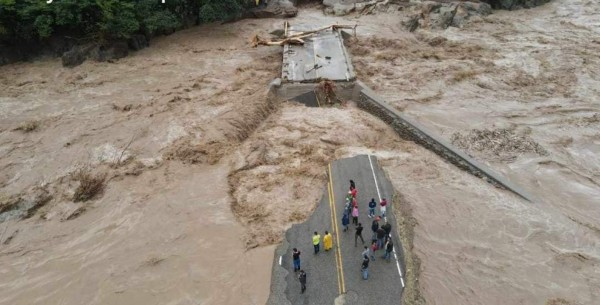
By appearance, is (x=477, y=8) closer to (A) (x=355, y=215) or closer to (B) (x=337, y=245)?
(A) (x=355, y=215)

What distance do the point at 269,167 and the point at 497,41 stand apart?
1975 cm

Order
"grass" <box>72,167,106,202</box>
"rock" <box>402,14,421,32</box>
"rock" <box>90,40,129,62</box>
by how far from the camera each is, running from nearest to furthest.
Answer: "grass" <box>72,167,106,202</box>
"rock" <box>90,40,129,62</box>
"rock" <box>402,14,421,32</box>

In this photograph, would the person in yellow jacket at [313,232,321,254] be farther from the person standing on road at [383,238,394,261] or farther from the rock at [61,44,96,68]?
the rock at [61,44,96,68]

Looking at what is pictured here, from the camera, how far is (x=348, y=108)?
20.6 meters

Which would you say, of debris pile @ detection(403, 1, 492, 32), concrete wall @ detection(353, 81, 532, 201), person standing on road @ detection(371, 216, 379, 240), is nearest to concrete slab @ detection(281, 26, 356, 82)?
concrete wall @ detection(353, 81, 532, 201)

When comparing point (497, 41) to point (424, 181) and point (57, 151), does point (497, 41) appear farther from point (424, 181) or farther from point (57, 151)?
point (57, 151)

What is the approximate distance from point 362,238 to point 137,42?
20.0 metres

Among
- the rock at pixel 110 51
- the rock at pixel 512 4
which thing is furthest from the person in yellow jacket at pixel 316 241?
the rock at pixel 512 4

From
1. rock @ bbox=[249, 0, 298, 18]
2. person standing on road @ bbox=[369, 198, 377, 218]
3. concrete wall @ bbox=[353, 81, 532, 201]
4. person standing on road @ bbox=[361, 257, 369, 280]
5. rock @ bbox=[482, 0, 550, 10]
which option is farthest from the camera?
rock @ bbox=[482, 0, 550, 10]

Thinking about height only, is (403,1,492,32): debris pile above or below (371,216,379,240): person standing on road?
above

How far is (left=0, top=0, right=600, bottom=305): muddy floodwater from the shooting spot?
12289 mm

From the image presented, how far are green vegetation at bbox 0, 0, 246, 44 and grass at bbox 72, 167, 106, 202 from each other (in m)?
11.1

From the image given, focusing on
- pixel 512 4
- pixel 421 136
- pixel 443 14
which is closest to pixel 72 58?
pixel 421 136

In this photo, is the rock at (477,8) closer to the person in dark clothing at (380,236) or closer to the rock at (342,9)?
the rock at (342,9)
